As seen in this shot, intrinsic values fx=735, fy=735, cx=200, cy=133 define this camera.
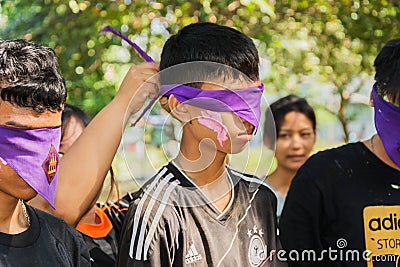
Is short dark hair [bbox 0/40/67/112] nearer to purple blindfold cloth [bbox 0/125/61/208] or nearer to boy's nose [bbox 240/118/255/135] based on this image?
Answer: purple blindfold cloth [bbox 0/125/61/208]

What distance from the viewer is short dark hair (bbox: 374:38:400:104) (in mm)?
2982

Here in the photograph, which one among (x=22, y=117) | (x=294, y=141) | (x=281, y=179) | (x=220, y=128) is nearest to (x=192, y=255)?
(x=220, y=128)

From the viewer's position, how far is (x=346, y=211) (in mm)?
3039

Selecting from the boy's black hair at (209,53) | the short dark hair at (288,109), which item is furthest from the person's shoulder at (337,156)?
the short dark hair at (288,109)

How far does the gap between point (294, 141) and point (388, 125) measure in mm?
2269

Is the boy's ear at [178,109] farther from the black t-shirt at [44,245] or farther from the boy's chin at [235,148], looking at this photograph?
the black t-shirt at [44,245]

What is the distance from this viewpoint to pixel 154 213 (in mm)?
2459

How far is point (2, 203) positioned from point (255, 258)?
92 cm

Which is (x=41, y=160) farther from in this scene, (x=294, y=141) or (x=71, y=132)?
(x=294, y=141)

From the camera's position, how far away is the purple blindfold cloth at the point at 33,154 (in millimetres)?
2262

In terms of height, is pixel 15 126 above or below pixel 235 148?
above

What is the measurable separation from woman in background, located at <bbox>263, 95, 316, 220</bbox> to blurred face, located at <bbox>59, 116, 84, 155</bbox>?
70.1 inches

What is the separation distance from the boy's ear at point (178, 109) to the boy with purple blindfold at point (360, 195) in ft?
2.51

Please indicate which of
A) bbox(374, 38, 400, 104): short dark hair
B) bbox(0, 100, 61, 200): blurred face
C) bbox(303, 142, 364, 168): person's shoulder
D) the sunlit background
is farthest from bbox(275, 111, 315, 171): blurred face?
bbox(0, 100, 61, 200): blurred face
